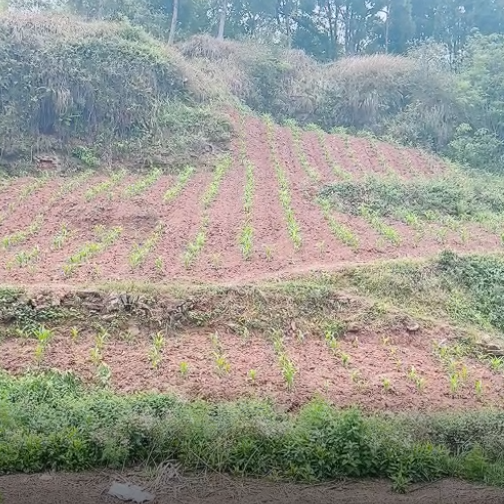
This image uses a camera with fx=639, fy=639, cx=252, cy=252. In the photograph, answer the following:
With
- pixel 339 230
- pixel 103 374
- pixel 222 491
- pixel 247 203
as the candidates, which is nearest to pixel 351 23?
pixel 247 203

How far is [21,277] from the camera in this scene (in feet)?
33.1

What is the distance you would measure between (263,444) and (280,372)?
7.28 ft

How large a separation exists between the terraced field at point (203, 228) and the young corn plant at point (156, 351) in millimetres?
1748

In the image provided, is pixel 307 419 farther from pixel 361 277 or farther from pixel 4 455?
pixel 361 277

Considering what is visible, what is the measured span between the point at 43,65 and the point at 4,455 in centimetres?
1531

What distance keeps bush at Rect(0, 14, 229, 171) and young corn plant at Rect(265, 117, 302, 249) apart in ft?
6.04

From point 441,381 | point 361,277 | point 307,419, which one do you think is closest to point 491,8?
point 361,277

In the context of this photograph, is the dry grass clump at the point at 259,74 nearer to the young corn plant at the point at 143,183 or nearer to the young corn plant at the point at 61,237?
the young corn plant at the point at 143,183

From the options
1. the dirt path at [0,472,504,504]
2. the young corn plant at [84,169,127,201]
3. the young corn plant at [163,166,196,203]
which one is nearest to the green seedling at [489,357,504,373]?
the dirt path at [0,472,504,504]

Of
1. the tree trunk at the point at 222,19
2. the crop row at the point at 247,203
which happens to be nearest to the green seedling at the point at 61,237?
the crop row at the point at 247,203

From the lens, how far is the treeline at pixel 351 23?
3177cm

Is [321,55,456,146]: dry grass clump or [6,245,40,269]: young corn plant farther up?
[321,55,456,146]: dry grass clump

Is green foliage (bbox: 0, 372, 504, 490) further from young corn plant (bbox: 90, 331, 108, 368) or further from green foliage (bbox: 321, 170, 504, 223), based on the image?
green foliage (bbox: 321, 170, 504, 223)

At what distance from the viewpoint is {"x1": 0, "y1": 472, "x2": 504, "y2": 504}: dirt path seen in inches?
206
